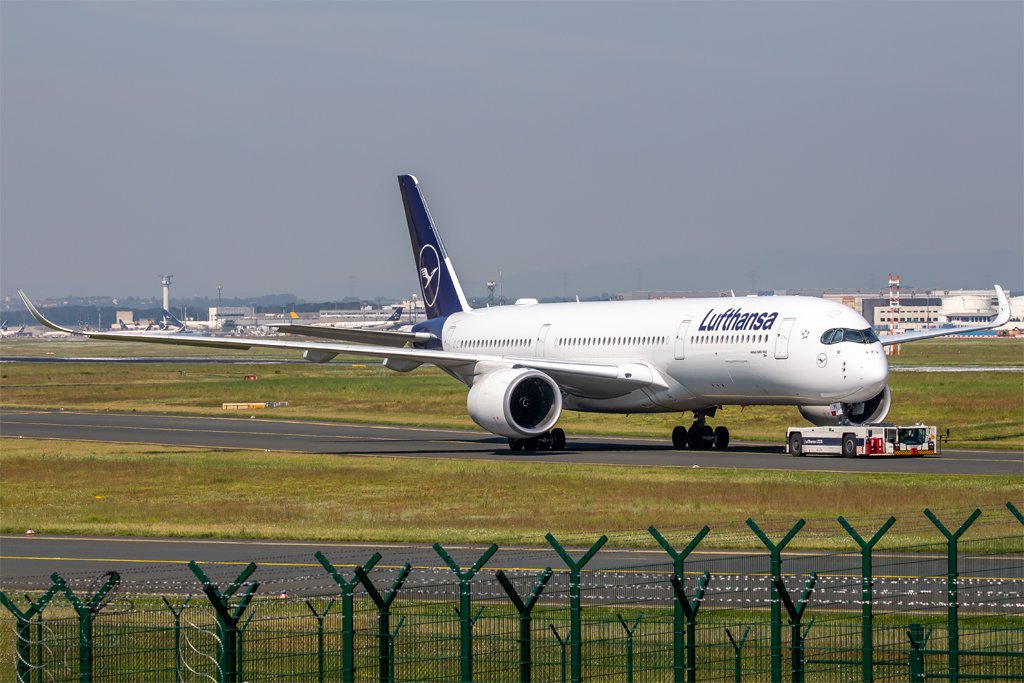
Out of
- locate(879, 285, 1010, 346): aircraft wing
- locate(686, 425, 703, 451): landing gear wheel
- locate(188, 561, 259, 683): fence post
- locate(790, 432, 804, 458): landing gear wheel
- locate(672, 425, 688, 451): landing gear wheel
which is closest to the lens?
locate(188, 561, 259, 683): fence post

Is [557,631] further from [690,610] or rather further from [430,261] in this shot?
[430,261]

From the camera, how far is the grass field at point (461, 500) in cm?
2958

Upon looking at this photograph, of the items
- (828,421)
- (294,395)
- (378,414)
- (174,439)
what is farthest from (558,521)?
(294,395)

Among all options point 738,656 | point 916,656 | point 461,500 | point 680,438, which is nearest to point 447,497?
point 461,500

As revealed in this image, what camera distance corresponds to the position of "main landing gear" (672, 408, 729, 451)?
Result: 166ft

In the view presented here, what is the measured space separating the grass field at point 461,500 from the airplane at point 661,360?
4289 millimetres

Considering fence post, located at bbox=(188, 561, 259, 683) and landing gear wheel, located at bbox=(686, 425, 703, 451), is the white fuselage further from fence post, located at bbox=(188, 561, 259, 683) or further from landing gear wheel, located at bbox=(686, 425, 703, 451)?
fence post, located at bbox=(188, 561, 259, 683)

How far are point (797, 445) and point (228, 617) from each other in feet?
114

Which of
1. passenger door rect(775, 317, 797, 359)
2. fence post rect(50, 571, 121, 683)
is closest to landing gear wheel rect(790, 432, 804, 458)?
passenger door rect(775, 317, 797, 359)

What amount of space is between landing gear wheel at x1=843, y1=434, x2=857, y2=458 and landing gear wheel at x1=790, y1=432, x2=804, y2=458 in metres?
1.27

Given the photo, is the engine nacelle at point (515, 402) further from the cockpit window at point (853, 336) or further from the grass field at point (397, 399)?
the grass field at point (397, 399)

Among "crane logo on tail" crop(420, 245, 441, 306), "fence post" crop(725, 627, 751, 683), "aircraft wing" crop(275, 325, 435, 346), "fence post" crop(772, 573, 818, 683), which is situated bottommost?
"fence post" crop(725, 627, 751, 683)

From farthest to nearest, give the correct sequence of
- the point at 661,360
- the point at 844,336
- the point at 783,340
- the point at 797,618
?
the point at 661,360 < the point at 783,340 < the point at 844,336 < the point at 797,618

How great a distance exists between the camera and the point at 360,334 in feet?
183
